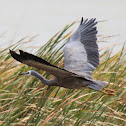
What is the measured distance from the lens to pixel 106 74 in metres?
5.00

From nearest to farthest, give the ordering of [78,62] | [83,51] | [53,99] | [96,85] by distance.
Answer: [53,99] → [96,85] → [78,62] → [83,51]

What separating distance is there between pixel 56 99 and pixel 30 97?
1.13 feet

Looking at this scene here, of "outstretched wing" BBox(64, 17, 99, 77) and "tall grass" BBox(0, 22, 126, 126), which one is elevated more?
"outstretched wing" BBox(64, 17, 99, 77)

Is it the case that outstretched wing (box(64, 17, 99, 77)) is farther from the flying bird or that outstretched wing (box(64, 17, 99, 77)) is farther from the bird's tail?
the bird's tail

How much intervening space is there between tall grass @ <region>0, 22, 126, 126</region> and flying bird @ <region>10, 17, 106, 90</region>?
0.38 ft

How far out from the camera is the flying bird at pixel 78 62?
3.76 metres

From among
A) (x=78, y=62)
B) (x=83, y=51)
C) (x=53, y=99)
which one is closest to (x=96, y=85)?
(x=53, y=99)

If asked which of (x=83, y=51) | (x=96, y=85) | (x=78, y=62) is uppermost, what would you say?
(x=83, y=51)

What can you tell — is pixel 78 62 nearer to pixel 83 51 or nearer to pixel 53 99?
pixel 83 51

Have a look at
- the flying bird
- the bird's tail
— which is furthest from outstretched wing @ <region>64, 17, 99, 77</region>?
the bird's tail

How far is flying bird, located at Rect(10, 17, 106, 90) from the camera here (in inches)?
148

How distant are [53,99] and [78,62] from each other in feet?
3.31

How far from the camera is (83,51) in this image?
5.23 meters

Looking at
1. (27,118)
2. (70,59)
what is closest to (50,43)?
(70,59)
